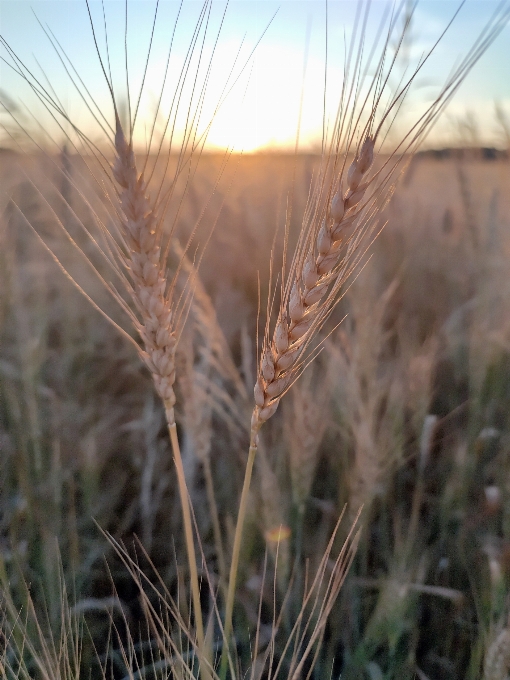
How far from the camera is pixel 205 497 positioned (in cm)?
111

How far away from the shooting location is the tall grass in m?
0.51

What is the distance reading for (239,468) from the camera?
3.71ft

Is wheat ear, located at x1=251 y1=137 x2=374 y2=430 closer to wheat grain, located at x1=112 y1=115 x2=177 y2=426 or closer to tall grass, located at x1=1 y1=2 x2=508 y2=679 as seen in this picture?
tall grass, located at x1=1 y1=2 x2=508 y2=679

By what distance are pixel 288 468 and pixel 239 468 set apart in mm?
121

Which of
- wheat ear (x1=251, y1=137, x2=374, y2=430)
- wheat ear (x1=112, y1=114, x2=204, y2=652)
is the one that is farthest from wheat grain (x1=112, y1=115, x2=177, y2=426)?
wheat ear (x1=251, y1=137, x2=374, y2=430)

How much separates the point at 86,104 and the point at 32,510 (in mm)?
823

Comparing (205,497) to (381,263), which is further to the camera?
(381,263)

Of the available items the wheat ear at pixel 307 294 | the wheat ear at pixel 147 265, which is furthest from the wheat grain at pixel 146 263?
the wheat ear at pixel 307 294

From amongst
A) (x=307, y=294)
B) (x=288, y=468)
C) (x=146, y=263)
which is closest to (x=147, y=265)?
(x=146, y=263)

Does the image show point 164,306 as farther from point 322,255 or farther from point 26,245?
point 26,245

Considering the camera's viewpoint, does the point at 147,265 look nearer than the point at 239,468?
Yes

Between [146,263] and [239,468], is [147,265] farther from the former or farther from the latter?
[239,468]

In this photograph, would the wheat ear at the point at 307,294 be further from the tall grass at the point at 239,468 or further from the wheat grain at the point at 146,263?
the wheat grain at the point at 146,263

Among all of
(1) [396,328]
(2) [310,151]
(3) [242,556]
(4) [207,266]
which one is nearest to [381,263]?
(1) [396,328]
